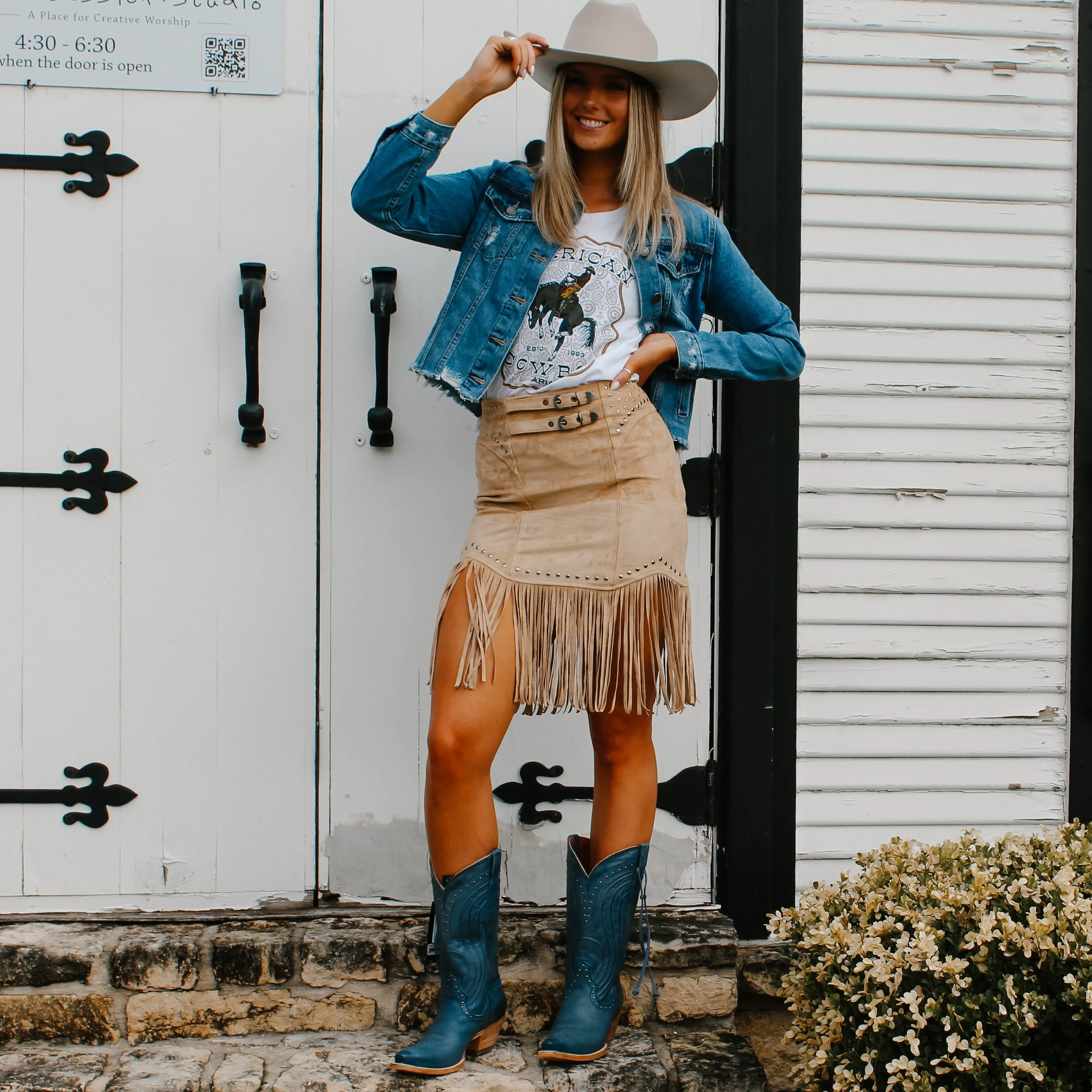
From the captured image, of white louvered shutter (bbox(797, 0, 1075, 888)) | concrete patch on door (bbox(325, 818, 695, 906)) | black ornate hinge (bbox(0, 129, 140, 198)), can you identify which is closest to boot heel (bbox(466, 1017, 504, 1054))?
concrete patch on door (bbox(325, 818, 695, 906))

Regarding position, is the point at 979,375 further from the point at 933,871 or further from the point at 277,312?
the point at 277,312

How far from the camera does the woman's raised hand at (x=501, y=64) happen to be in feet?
6.40

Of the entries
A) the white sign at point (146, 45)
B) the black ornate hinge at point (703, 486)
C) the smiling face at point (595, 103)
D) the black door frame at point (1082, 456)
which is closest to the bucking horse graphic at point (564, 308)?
the smiling face at point (595, 103)

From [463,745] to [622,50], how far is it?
4.25 feet

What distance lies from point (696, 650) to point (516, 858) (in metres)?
0.64

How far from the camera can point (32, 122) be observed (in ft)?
7.99

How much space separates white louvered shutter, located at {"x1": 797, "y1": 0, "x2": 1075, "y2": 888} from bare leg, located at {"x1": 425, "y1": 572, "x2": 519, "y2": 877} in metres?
0.95

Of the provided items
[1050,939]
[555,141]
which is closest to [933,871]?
[1050,939]

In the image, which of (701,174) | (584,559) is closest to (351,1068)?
(584,559)

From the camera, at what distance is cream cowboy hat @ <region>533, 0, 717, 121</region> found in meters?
1.97

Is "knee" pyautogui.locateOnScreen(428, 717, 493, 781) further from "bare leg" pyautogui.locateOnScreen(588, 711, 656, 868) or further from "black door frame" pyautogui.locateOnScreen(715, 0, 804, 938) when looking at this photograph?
"black door frame" pyautogui.locateOnScreen(715, 0, 804, 938)

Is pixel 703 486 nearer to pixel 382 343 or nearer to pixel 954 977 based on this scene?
pixel 382 343

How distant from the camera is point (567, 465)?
2.02m

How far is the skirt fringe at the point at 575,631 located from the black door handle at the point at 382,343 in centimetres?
55
